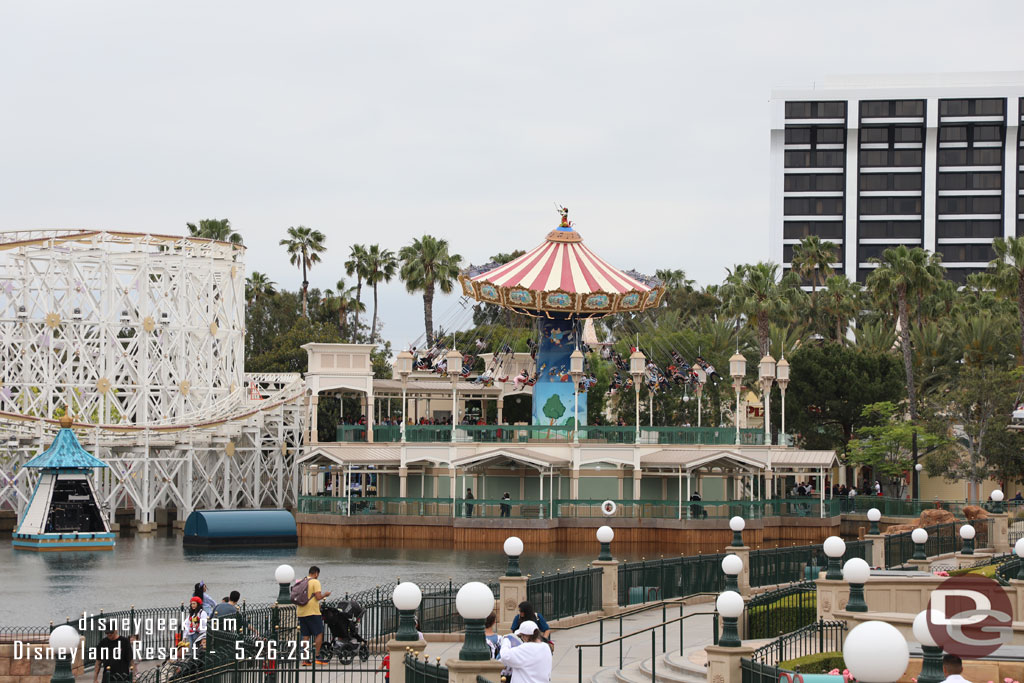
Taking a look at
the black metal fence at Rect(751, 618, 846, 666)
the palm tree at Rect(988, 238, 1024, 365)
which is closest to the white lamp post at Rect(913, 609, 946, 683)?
the black metal fence at Rect(751, 618, 846, 666)

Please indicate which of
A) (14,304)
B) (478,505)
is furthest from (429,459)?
(14,304)

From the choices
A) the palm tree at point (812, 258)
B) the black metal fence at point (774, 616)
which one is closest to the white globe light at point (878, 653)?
the black metal fence at point (774, 616)

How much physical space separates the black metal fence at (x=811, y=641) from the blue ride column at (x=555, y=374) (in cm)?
4350

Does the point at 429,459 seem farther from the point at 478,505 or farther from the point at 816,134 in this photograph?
the point at 816,134

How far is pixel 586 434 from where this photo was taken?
6175cm

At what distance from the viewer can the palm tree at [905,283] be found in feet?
234

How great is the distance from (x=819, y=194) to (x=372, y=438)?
75510mm

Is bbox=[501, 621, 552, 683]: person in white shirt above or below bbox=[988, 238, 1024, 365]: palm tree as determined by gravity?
below

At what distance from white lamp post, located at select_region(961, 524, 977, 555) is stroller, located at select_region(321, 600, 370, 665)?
45.4 feet

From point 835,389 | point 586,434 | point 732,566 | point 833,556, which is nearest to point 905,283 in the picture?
point 835,389

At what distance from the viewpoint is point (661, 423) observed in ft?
267

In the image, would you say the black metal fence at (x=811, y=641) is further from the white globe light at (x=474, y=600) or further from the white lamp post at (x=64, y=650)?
the white lamp post at (x=64, y=650)

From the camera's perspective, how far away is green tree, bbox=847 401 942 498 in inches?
2601

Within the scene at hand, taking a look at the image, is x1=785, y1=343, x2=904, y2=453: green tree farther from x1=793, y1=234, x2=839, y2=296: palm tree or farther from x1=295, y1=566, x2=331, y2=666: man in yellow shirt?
x1=295, y1=566, x2=331, y2=666: man in yellow shirt
